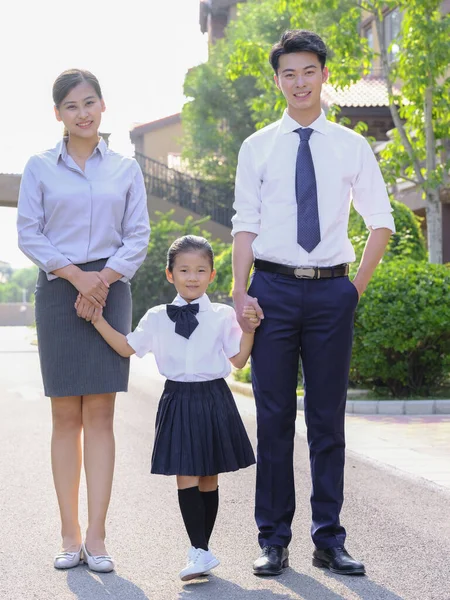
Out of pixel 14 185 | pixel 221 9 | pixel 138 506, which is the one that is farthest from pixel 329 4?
pixel 221 9

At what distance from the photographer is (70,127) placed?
4.74 metres

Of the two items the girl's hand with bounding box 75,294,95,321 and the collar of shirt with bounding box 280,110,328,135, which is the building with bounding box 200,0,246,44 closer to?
the collar of shirt with bounding box 280,110,328,135

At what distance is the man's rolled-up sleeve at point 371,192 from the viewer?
182 inches

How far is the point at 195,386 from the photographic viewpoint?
4551 millimetres

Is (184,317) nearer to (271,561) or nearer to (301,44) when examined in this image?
(271,561)

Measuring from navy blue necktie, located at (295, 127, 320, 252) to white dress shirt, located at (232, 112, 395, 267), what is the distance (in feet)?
0.11

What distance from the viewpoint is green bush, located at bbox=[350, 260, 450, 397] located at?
1174cm

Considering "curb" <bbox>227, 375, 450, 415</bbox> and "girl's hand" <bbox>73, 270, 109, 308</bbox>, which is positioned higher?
"girl's hand" <bbox>73, 270, 109, 308</bbox>

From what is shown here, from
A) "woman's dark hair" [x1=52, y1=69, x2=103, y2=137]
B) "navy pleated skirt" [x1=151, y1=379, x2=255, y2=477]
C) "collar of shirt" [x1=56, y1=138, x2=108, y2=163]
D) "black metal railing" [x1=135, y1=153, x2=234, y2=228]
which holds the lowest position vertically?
"navy pleated skirt" [x1=151, y1=379, x2=255, y2=477]

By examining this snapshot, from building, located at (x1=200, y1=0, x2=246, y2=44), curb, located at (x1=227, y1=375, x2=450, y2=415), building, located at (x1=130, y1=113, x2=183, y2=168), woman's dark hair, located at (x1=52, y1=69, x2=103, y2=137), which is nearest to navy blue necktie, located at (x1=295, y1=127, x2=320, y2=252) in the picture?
woman's dark hair, located at (x1=52, y1=69, x2=103, y2=137)

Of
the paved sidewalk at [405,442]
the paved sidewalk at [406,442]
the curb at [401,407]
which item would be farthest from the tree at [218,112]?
the paved sidewalk at [406,442]

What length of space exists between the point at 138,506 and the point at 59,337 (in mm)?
1825

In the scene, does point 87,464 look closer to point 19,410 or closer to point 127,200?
point 127,200

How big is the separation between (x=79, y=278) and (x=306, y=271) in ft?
3.23
